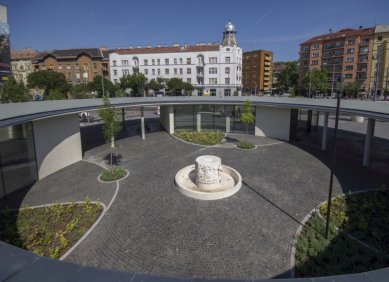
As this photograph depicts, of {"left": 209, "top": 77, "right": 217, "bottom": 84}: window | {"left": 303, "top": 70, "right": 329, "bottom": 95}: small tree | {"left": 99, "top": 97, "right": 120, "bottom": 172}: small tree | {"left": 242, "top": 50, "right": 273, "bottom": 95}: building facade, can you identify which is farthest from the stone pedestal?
{"left": 242, "top": 50, "right": 273, "bottom": 95}: building facade

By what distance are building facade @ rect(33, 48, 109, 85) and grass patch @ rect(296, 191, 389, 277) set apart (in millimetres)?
80640

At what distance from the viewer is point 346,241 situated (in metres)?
10.9

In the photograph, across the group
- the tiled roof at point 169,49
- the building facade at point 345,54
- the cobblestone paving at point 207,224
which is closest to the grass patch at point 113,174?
the cobblestone paving at point 207,224

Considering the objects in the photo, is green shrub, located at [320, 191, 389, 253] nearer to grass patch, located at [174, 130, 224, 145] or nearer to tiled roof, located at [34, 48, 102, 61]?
grass patch, located at [174, 130, 224, 145]

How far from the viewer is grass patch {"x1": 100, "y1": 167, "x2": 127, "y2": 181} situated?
18031 mm

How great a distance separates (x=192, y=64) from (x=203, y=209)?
6718 cm

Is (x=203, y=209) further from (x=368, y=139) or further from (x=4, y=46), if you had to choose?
(x=4, y=46)

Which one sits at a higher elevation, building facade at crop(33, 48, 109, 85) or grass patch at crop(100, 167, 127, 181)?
building facade at crop(33, 48, 109, 85)

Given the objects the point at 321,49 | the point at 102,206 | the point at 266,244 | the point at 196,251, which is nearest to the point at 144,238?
the point at 196,251

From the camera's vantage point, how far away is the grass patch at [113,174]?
59.2 feet

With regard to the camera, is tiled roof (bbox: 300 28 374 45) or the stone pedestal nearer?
the stone pedestal

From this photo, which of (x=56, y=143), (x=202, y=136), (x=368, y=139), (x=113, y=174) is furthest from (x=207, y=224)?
(x=202, y=136)

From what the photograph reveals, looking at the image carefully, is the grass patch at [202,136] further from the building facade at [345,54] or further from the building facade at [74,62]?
the building facade at [74,62]

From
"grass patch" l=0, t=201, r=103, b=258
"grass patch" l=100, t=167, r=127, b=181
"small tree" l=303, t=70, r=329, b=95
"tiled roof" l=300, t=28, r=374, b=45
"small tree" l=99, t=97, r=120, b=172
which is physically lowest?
"grass patch" l=0, t=201, r=103, b=258
